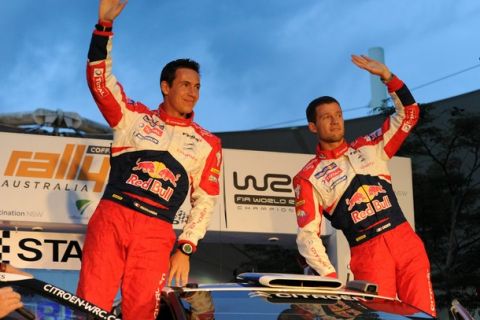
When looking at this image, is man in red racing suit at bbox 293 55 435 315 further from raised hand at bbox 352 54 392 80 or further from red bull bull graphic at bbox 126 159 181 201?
red bull bull graphic at bbox 126 159 181 201

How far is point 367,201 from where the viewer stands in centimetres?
538

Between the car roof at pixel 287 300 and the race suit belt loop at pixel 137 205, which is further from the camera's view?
the race suit belt loop at pixel 137 205

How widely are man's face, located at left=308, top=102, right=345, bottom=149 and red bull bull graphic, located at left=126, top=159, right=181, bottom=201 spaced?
52.9 inches

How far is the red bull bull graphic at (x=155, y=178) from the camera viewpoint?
15.0 ft

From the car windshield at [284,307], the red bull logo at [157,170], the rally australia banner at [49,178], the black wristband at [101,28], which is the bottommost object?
the car windshield at [284,307]

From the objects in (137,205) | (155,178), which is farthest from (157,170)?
(137,205)

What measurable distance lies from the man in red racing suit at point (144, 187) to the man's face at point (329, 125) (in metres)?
0.93

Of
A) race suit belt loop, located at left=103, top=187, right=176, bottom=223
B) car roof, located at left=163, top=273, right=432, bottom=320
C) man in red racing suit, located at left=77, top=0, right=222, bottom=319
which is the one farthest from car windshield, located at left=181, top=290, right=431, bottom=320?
race suit belt loop, located at left=103, top=187, right=176, bottom=223

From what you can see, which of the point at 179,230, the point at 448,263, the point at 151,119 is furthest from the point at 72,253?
the point at 448,263

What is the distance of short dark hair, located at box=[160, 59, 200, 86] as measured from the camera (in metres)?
5.04

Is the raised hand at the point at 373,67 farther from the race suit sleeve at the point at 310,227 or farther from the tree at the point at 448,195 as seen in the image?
the tree at the point at 448,195

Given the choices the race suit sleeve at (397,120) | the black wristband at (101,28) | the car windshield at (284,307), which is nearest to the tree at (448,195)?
the race suit sleeve at (397,120)

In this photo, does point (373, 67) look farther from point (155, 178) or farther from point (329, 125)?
point (155, 178)

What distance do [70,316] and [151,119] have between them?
6.42ft
